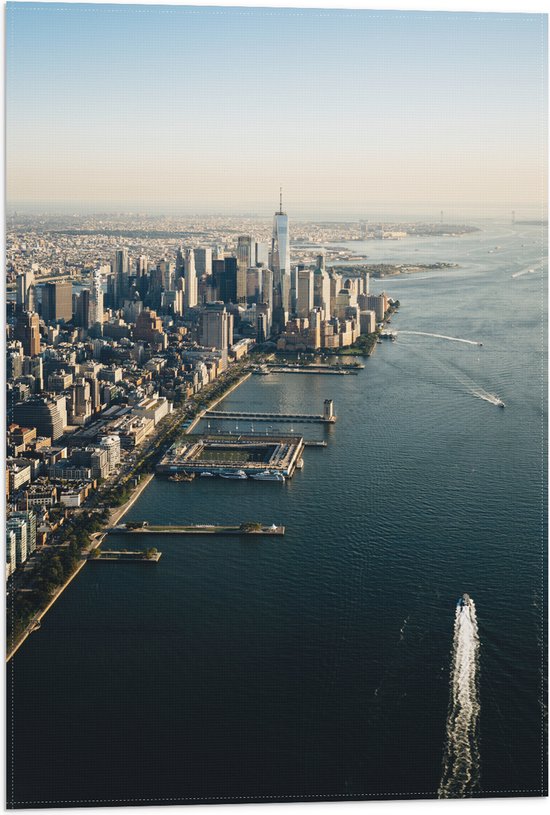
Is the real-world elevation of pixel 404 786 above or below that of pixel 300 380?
below

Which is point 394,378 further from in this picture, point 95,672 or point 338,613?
point 95,672

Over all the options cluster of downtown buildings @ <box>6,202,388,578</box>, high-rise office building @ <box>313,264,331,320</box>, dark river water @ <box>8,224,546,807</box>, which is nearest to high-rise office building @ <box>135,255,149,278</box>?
cluster of downtown buildings @ <box>6,202,388,578</box>

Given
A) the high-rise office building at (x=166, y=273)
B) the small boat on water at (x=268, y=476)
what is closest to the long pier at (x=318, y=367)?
the high-rise office building at (x=166, y=273)

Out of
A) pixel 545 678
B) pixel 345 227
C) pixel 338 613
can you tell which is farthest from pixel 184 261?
pixel 545 678

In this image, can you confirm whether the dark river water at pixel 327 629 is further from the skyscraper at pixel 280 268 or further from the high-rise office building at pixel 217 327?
the high-rise office building at pixel 217 327

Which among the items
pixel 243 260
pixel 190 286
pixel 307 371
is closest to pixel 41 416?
pixel 243 260

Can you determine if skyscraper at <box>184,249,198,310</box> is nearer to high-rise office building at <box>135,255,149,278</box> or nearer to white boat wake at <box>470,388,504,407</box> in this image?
high-rise office building at <box>135,255,149,278</box>
